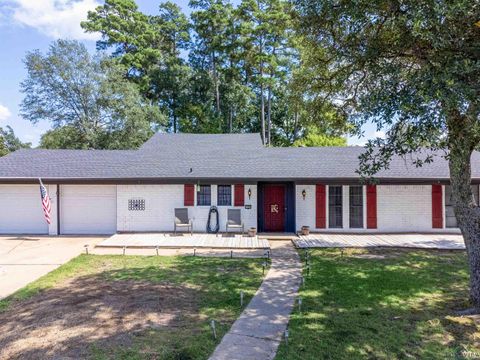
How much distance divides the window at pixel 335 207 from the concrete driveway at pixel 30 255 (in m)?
9.37

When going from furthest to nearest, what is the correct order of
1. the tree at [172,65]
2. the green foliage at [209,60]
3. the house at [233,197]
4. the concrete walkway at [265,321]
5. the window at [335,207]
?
the tree at [172,65] → the green foliage at [209,60] → the window at [335,207] → the house at [233,197] → the concrete walkway at [265,321]

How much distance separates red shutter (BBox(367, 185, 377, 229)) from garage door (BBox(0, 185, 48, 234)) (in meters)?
13.8

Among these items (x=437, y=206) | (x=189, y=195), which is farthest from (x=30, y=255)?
(x=437, y=206)

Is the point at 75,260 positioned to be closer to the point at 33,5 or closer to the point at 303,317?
the point at 303,317

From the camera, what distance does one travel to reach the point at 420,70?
16.9ft

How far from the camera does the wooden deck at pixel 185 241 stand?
1138 cm

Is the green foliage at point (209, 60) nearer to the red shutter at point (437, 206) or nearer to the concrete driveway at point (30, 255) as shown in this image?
the red shutter at point (437, 206)

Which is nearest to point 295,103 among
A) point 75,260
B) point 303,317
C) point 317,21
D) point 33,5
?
point 317,21

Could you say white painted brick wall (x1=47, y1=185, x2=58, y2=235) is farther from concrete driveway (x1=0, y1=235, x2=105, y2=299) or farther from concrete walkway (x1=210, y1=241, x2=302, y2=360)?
concrete walkway (x1=210, y1=241, x2=302, y2=360)

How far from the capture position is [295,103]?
33.9ft

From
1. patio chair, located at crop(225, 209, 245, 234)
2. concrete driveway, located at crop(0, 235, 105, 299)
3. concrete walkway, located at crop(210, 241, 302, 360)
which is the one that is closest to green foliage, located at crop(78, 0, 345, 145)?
patio chair, located at crop(225, 209, 245, 234)

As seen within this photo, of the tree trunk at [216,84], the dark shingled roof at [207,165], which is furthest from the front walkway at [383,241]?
the tree trunk at [216,84]

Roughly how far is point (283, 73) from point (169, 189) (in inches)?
785

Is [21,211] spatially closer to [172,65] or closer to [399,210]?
[399,210]
